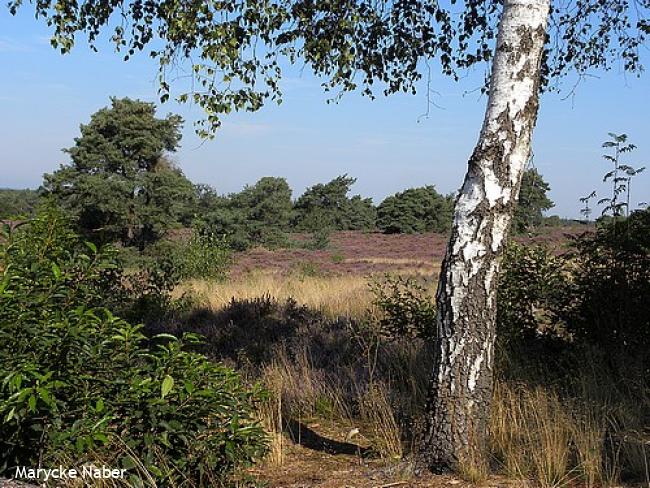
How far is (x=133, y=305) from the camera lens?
10984 mm

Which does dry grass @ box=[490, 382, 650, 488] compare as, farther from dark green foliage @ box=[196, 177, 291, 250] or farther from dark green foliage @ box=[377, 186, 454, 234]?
dark green foliage @ box=[377, 186, 454, 234]

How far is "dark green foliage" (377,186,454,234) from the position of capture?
56.3 metres

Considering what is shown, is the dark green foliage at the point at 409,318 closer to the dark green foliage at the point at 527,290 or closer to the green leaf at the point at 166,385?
the dark green foliage at the point at 527,290

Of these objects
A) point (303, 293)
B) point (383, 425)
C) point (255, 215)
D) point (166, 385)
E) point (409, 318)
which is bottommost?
point (383, 425)

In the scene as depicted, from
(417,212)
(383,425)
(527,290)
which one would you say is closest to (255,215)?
(417,212)

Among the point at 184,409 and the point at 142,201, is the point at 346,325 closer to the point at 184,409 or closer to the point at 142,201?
the point at 184,409

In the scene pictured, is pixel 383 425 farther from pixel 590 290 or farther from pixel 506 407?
pixel 590 290

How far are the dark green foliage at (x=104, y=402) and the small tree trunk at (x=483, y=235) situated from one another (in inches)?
45.7

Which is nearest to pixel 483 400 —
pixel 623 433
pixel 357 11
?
pixel 623 433

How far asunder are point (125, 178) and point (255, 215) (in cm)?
1517

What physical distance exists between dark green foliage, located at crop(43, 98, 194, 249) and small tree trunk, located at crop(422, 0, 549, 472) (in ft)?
89.5

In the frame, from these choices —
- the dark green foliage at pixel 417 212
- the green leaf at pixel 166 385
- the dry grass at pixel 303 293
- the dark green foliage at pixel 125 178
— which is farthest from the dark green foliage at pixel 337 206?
the green leaf at pixel 166 385

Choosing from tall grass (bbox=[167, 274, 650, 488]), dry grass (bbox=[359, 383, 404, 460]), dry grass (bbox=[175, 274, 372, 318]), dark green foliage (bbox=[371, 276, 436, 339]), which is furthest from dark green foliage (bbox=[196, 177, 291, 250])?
dry grass (bbox=[359, 383, 404, 460])

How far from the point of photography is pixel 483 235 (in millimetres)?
3904
